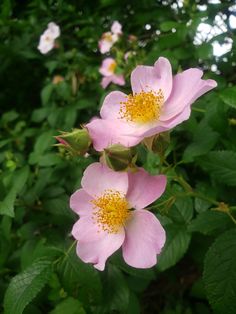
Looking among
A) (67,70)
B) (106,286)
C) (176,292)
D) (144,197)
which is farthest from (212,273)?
(67,70)

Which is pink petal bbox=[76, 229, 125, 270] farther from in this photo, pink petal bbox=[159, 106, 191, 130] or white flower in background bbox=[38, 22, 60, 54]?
white flower in background bbox=[38, 22, 60, 54]

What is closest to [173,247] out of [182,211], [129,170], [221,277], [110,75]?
[182,211]

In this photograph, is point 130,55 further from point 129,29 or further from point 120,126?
point 120,126

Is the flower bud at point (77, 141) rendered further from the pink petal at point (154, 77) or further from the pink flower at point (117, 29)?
the pink flower at point (117, 29)

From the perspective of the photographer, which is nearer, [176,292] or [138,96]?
[138,96]

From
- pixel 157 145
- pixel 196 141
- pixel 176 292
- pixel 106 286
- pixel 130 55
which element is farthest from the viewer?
pixel 130 55

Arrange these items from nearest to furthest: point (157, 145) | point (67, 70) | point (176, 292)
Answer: point (157, 145)
point (176, 292)
point (67, 70)

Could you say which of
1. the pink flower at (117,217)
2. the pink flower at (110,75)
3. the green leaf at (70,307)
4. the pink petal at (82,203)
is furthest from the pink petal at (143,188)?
the pink flower at (110,75)
